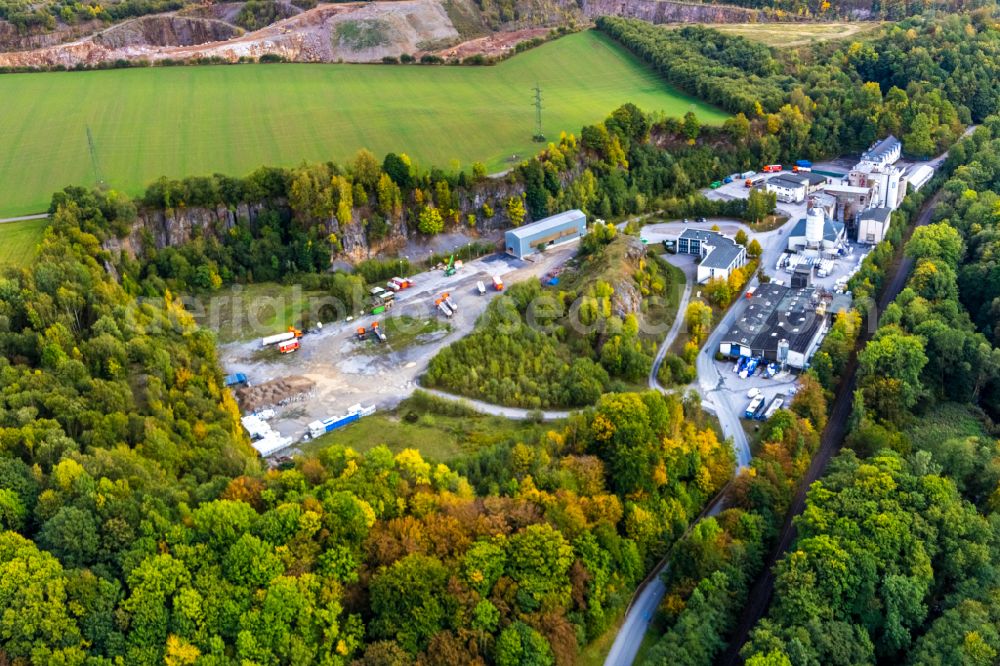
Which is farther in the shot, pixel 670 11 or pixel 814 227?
pixel 670 11

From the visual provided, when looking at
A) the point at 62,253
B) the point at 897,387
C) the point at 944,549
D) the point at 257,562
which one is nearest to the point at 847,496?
the point at 944,549

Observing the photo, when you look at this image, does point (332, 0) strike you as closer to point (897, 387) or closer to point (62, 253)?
point (62, 253)

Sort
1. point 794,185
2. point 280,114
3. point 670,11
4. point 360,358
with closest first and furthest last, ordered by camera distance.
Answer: point 360,358, point 794,185, point 280,114, point 670,11

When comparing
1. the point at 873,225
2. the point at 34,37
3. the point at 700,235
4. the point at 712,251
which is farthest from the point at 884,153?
the point at 34,37

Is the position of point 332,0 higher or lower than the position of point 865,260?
higher

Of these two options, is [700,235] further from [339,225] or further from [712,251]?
[339,225]

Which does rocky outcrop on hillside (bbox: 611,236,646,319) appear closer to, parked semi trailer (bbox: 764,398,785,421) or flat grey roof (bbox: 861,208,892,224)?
parked semi trailer (bbox: 764,398,785,421)
